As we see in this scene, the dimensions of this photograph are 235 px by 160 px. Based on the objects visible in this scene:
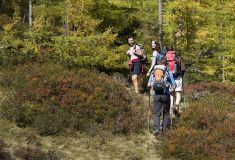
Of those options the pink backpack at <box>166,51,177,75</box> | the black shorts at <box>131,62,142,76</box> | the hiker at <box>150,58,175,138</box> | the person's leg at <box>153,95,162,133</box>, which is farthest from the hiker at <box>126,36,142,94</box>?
the person's leg at <box>153,95,162,133</box>

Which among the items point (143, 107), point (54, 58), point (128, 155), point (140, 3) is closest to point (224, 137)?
point (128, 155)


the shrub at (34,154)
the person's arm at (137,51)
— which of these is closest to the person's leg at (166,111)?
the shrub at (34,154)

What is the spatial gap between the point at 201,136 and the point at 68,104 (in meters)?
4.00

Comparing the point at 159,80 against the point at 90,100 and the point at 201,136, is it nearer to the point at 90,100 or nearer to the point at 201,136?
the point at 201,136

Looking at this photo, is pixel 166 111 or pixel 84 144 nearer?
pixel 84 144

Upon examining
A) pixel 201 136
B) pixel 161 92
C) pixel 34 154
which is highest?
pixel 161 92

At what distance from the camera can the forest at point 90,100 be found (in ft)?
34.5

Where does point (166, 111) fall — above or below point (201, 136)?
above

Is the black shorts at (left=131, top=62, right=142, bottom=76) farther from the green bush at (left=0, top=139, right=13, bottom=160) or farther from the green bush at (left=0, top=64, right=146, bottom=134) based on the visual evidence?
the green bush at (left=0, top=139, right=13, bottom=160)

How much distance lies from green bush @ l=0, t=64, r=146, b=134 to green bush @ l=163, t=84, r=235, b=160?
146cm

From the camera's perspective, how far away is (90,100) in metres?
12.4

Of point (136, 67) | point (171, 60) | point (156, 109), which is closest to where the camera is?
point (156, 109)

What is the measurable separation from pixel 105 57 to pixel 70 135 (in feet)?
22.5

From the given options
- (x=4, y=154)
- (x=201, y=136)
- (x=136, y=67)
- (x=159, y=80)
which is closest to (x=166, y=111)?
(x=159, y=80)
